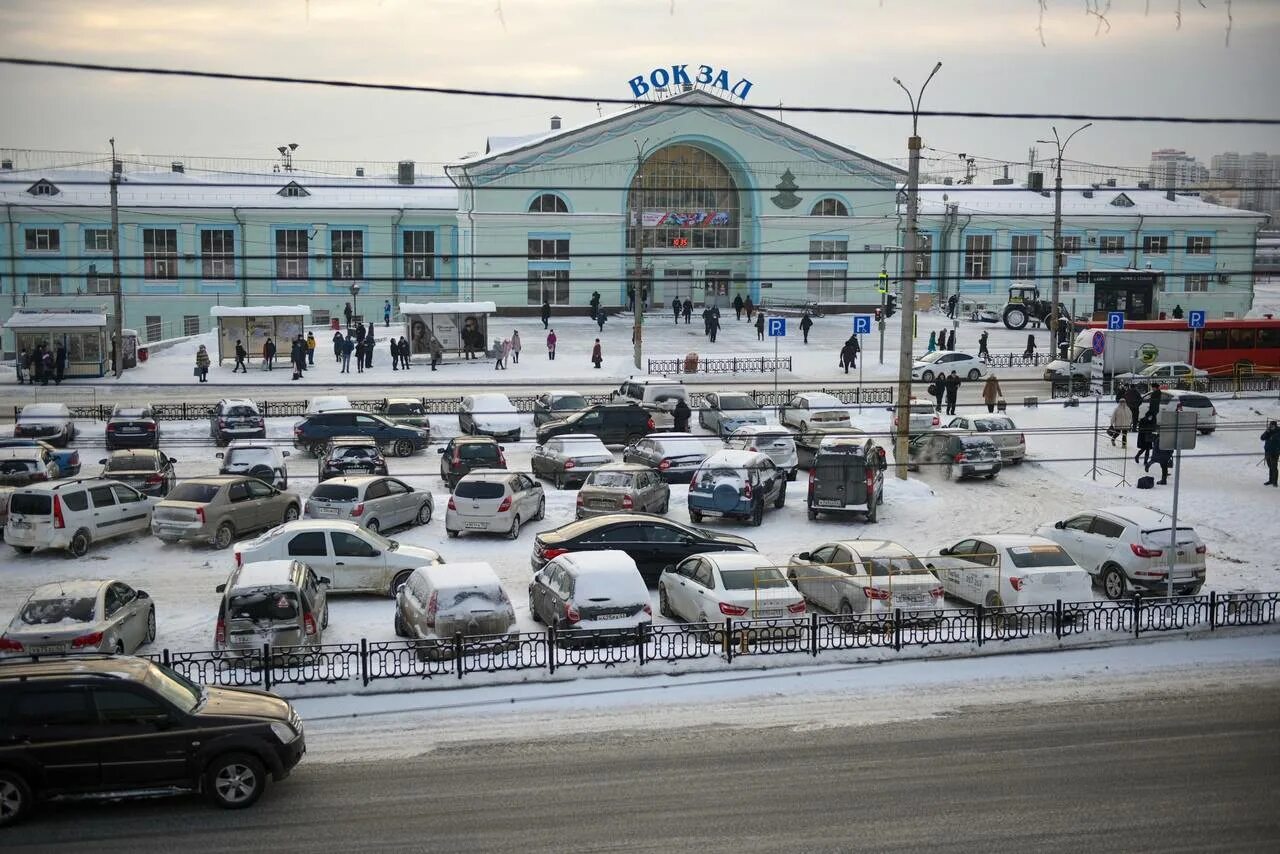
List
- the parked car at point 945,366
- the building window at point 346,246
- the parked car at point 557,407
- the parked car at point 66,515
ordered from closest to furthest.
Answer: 1. the parked car at point 66,515
2. the parked car at point 557,407
3. the parked car at point 945,366
4. the building window at point 346,246

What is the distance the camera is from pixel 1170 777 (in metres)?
13.5

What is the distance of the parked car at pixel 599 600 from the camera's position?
17531 millimetres

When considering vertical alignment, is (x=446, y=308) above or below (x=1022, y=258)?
below

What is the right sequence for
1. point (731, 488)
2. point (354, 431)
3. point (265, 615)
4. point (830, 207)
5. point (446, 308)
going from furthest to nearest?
point (830, 207), point (446, 308), point (354, 431), point (731, 488), point (265, 615)

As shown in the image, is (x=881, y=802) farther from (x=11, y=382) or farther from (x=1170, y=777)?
(x=11, y=382)

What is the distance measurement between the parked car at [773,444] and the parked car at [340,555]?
11215 millimetres

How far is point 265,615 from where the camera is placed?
55.6 feet

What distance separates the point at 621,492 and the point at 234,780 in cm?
1316

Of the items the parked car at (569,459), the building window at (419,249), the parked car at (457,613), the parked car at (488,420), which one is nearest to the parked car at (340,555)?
the parked car at (457,613)

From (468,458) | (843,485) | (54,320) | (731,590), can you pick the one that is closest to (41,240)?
(54,320)

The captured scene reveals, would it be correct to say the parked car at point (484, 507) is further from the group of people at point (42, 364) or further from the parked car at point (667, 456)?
the group of people at point (42, 364)

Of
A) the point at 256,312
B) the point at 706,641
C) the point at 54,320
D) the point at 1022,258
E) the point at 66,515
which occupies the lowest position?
the point at 706,641

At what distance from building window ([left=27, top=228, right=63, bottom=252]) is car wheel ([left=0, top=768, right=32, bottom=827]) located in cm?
5982

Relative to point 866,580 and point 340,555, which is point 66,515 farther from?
point 866,580
